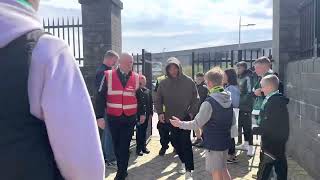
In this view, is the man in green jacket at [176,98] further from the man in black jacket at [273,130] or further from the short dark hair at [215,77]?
the man in black jacket at [273,130]

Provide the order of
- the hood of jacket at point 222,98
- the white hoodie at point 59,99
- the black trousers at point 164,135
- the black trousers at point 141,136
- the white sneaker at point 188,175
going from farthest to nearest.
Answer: the black trousers at point 141,136
the black trousers at point 164,135
the white sneaker at point 188,175
the hood of jacket at point 222,98
the white hoodie at point 59,99

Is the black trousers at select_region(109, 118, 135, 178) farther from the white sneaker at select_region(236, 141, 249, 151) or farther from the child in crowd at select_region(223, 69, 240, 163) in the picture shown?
the white sneaker at select_region(236, 141, 249, 151)

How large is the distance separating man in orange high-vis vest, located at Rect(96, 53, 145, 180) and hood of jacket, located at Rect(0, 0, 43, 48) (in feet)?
12.9

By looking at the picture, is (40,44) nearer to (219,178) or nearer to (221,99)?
(221,99)

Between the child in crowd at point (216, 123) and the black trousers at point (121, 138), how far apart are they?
1108 millimetres

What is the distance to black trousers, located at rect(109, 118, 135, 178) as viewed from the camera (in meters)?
5.29

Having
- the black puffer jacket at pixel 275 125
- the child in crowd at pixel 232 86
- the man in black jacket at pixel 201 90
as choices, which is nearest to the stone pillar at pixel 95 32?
the man in black jacket at pixel 201 90

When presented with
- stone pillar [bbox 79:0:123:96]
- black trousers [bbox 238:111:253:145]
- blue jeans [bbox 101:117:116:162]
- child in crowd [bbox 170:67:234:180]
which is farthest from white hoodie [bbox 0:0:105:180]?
stone pillar [bbox 79:0:123:96]

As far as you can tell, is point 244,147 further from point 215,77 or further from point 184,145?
point 215,77

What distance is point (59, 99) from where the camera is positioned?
132 centimetres

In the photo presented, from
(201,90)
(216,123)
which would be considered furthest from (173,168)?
(216,123)

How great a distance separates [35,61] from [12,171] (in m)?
0.38

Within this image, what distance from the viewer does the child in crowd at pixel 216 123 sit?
4.29m

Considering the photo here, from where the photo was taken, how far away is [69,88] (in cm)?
135
